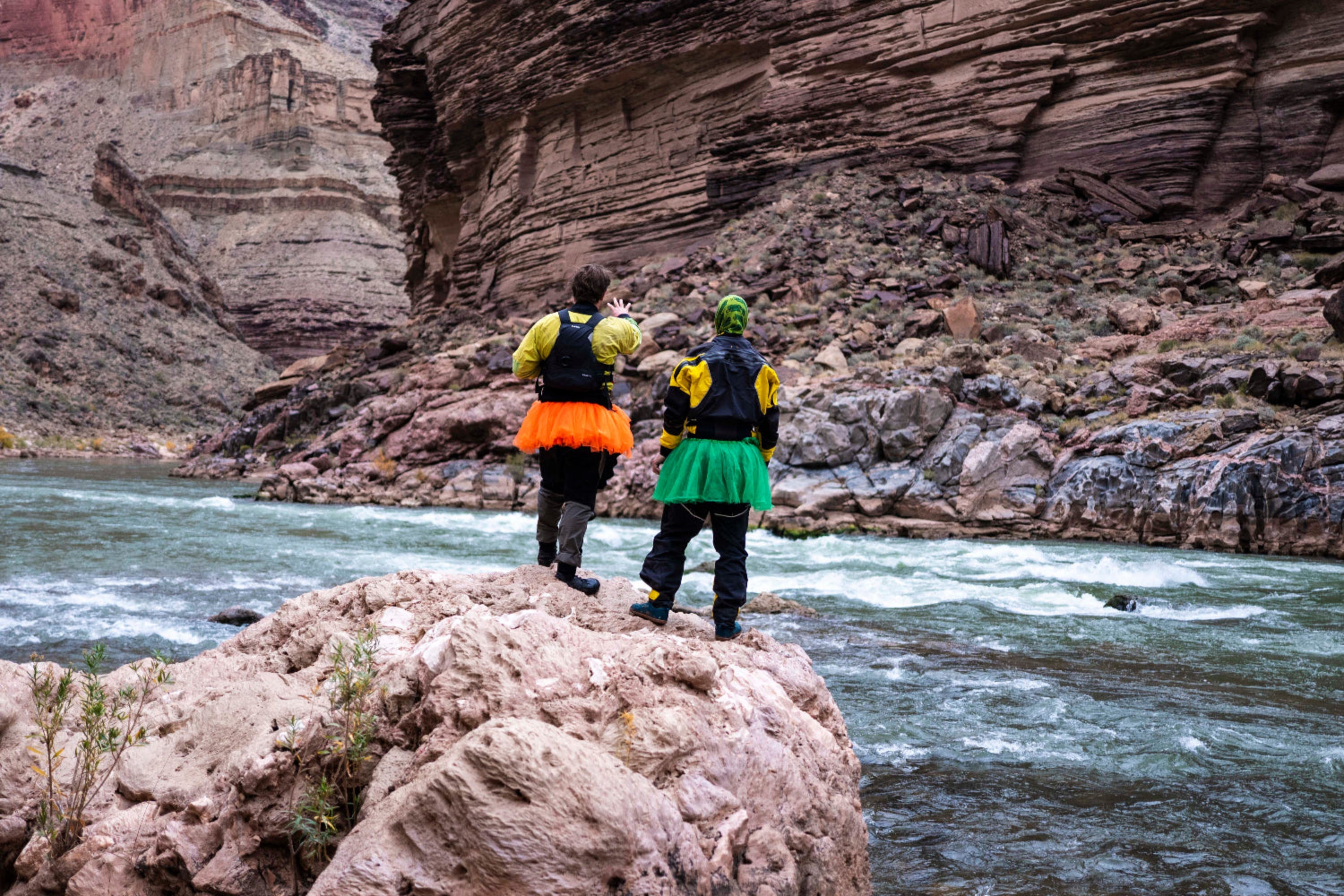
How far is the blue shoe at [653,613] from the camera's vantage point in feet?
14.0

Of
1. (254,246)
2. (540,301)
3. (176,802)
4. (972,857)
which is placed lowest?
(972,857)

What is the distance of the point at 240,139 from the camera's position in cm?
8988

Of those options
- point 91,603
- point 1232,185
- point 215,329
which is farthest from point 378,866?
point 215,329

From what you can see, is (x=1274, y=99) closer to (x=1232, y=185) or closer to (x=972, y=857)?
(x=1232, y=185)

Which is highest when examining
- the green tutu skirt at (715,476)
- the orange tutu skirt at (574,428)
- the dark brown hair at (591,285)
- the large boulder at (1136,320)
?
the large boulder at (1136,320)

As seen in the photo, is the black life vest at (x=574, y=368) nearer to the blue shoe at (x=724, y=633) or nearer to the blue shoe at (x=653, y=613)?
the blue shoe at (x=653, y=613)

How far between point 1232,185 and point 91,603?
23.6 m

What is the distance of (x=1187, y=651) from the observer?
710 centimetres

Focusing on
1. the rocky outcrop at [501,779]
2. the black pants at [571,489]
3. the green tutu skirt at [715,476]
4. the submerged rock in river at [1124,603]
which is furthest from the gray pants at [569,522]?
the submerged rock in river at [1124,603]

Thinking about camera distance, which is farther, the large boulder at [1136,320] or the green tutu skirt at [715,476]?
the large boulder at [1136,320]

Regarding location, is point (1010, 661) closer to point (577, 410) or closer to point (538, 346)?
point (577, 410)

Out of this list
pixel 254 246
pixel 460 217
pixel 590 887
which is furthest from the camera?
pixel 254 246

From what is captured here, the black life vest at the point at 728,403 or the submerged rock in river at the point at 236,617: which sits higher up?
the black life vest at the point at 728,403

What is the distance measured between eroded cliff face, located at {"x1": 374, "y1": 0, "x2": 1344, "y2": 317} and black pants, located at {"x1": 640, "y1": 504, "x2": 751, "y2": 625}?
2196 cm
